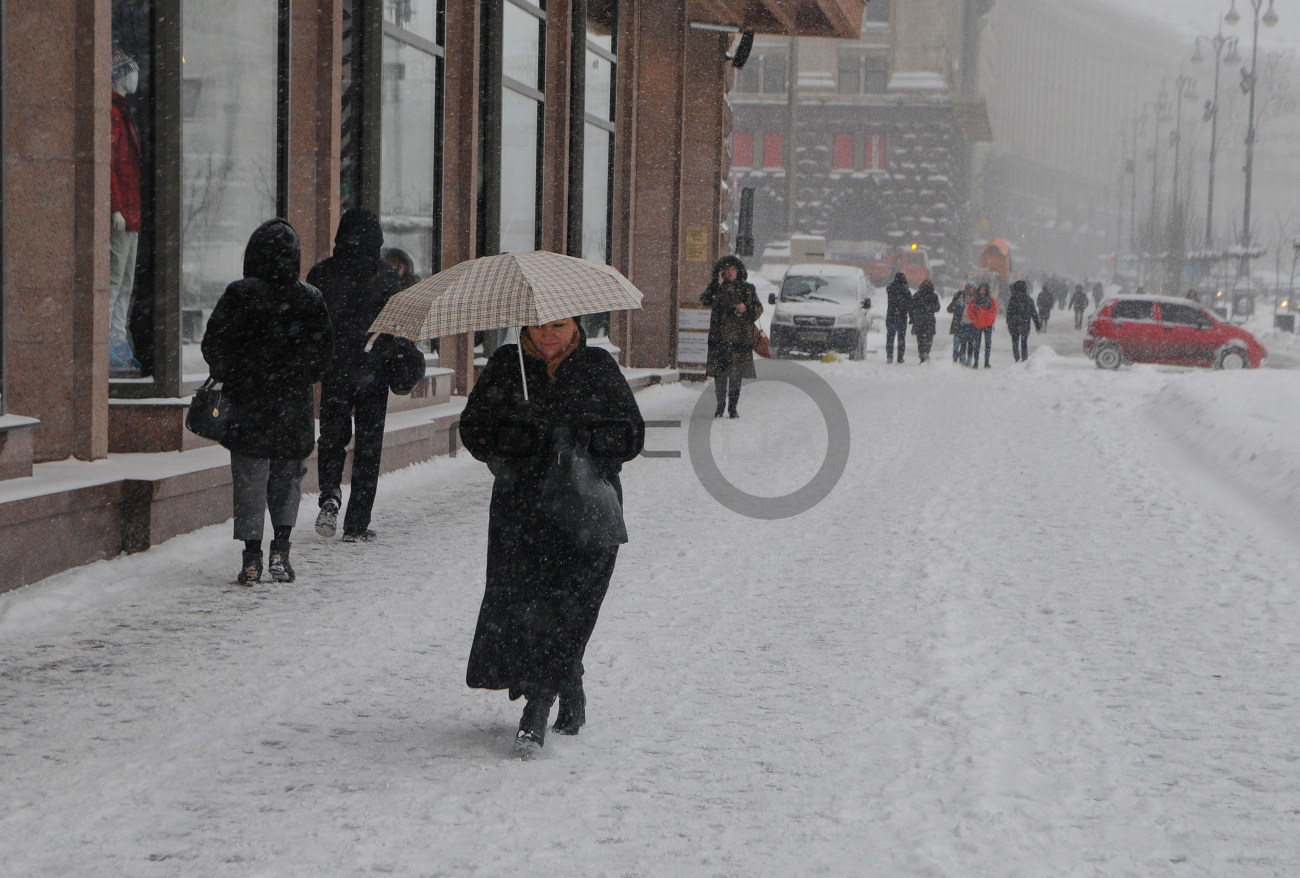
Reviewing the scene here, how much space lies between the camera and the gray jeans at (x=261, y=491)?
8016mm

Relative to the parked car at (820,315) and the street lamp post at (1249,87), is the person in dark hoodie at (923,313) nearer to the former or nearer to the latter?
the parked car at (820,315)

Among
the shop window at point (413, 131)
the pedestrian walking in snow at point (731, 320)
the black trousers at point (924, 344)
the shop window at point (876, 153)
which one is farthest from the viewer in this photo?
the shop window at point (876, 153)

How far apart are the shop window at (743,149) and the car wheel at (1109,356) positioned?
161ft

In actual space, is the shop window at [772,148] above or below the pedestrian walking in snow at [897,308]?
above

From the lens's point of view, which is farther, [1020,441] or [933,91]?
[933,91]

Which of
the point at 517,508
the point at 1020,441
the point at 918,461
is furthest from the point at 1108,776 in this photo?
the point at 1020,441

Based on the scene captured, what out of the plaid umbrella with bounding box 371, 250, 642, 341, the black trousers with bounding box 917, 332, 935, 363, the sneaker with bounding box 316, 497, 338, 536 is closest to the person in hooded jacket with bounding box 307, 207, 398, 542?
the sneaker with bounding box 316, 497, 338, 536

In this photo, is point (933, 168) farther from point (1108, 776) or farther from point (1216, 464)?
point (1108, 776)

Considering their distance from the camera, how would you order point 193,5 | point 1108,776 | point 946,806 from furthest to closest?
point 193,5 → point 1108,776 → point 946,806

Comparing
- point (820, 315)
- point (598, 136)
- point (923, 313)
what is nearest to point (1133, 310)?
point (923, 313)

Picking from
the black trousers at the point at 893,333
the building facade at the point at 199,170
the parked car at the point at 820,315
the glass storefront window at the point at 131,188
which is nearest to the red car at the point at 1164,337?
the black trousers at the point at 893,333

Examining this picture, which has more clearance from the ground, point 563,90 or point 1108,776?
point 563,90

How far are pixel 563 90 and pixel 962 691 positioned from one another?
48.6 feet

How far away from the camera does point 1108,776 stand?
5172mm
